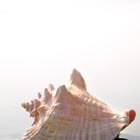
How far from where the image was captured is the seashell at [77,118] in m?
3.33

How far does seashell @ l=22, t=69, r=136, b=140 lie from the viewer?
3326 millimetres

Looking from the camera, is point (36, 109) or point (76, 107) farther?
point (36, 109)

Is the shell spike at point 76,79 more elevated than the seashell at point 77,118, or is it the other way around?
the shell spike at point 76,79

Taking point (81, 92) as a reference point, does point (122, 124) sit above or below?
below

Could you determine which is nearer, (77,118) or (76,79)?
(77,118)

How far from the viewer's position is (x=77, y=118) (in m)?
3.38

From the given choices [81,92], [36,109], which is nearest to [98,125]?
[81,92]

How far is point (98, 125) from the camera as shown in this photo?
3.35 meters

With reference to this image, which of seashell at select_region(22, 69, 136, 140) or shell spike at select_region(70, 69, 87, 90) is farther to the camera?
shell spike at select_region(70, 69, 87, 90)

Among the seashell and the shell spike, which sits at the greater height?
the shell spike

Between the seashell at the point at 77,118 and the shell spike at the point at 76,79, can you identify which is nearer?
the seashell at the point at 77,118

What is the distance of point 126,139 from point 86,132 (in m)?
0.26

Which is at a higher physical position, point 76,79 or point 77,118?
point 76,79

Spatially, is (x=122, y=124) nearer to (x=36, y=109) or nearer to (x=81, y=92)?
(x=81, y=92)
